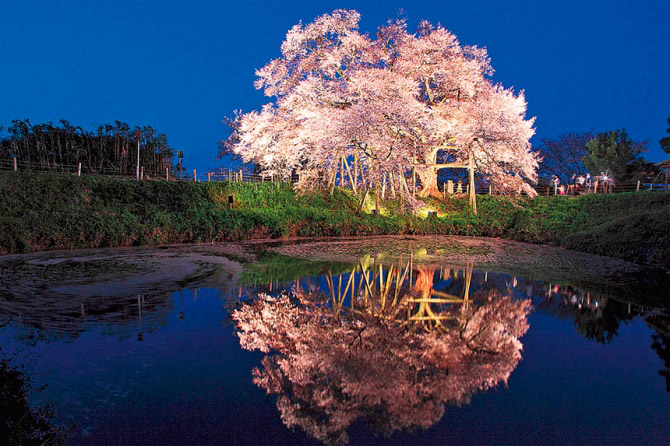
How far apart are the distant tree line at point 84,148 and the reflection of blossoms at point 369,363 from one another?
71.6ft

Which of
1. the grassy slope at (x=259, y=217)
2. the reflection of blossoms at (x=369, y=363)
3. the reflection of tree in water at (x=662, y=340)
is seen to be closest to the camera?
the reflection of blossoms at (x=369, y=363)

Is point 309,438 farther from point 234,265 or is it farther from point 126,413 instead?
point 234,265

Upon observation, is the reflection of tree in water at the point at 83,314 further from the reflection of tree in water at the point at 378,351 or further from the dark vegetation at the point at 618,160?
the dark vegetation at the point at 618,160

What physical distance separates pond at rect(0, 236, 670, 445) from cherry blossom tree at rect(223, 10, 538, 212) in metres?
14.4

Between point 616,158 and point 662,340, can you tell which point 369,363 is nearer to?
point 662,340

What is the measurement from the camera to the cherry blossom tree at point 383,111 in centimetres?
2467

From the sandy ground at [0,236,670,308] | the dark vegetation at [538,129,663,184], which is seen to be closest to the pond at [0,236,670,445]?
the sandy ground at [0,236,670,308]

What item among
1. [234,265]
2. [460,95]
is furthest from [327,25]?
[234,265]

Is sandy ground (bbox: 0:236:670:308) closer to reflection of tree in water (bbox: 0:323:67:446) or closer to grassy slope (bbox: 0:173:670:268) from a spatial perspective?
grassy slope (bbox: 0:173:670:268)

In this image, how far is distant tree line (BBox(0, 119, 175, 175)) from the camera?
24625mm

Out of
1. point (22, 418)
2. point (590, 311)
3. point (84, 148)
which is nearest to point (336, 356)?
point (22, 418)

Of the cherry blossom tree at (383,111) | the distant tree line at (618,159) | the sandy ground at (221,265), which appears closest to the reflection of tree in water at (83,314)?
the sandy ground at (221,265)

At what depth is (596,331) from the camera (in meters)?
7.38

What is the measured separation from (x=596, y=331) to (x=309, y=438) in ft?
18.6
